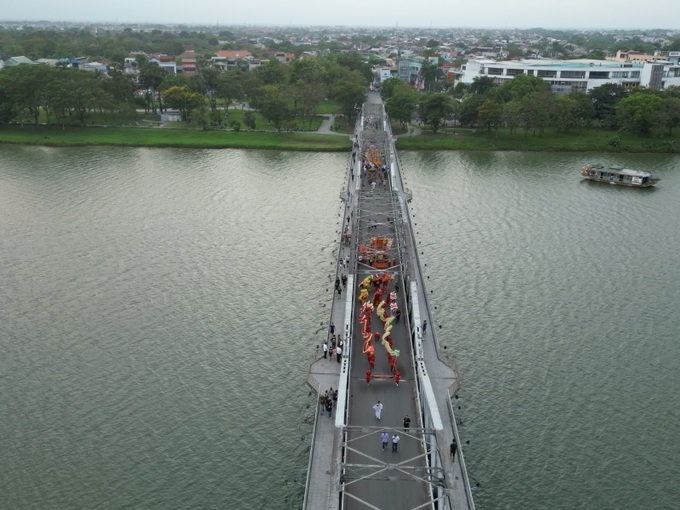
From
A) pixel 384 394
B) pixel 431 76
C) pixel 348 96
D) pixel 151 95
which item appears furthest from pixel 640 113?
pixel 151 95

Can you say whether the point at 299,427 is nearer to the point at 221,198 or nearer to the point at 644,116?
the point at 221,198

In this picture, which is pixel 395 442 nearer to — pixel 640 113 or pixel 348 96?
pixel 348 96

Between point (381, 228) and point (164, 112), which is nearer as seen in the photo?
point (381, 228)

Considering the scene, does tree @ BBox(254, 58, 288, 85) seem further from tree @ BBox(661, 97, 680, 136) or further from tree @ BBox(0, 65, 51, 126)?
tree @ BBox(661, 97, 680, 136)

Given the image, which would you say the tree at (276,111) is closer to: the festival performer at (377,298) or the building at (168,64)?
the festival performer at (377,298)

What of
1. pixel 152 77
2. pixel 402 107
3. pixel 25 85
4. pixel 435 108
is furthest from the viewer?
pixel 152 77

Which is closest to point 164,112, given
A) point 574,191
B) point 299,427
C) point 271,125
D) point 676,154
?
point 271,125

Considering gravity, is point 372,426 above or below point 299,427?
above

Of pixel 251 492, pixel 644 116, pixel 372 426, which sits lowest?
pixel 251 492
